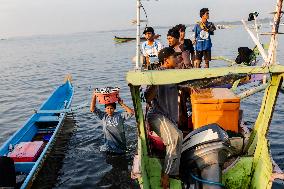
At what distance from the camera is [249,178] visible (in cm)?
614

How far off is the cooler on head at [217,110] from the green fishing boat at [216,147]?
668 millimetres

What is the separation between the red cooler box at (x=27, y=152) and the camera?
29.7 feet

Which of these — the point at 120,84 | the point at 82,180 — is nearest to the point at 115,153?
the point at 82,180

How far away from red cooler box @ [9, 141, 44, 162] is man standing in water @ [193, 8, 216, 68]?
6493 millimetres

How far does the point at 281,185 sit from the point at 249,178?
11.3ft

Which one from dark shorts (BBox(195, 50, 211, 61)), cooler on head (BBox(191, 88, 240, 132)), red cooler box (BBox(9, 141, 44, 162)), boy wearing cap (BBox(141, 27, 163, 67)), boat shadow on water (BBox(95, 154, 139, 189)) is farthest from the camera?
dark shorts (BBox(195, 50, 211, 61))

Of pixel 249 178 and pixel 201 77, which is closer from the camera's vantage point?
pixel 201 77

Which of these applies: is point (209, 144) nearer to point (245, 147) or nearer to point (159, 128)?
point (159, 128)

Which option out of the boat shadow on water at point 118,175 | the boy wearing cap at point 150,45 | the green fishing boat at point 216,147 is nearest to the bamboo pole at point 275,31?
the green fishing boat at point 216,147

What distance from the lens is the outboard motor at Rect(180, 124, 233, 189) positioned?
18.6 feet

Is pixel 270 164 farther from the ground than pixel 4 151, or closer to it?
farther from the ground

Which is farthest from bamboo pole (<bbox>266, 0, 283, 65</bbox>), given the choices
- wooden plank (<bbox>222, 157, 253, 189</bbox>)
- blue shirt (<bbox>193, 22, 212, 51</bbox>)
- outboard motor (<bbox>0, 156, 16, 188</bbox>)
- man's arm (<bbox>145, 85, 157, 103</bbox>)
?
blue shirt (<bbox>193, 22, 212, 51</bbox>)

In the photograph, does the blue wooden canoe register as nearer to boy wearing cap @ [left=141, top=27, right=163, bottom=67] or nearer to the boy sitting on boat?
the boy sitting on boat

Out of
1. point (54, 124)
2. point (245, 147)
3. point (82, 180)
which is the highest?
point (245, 147)
